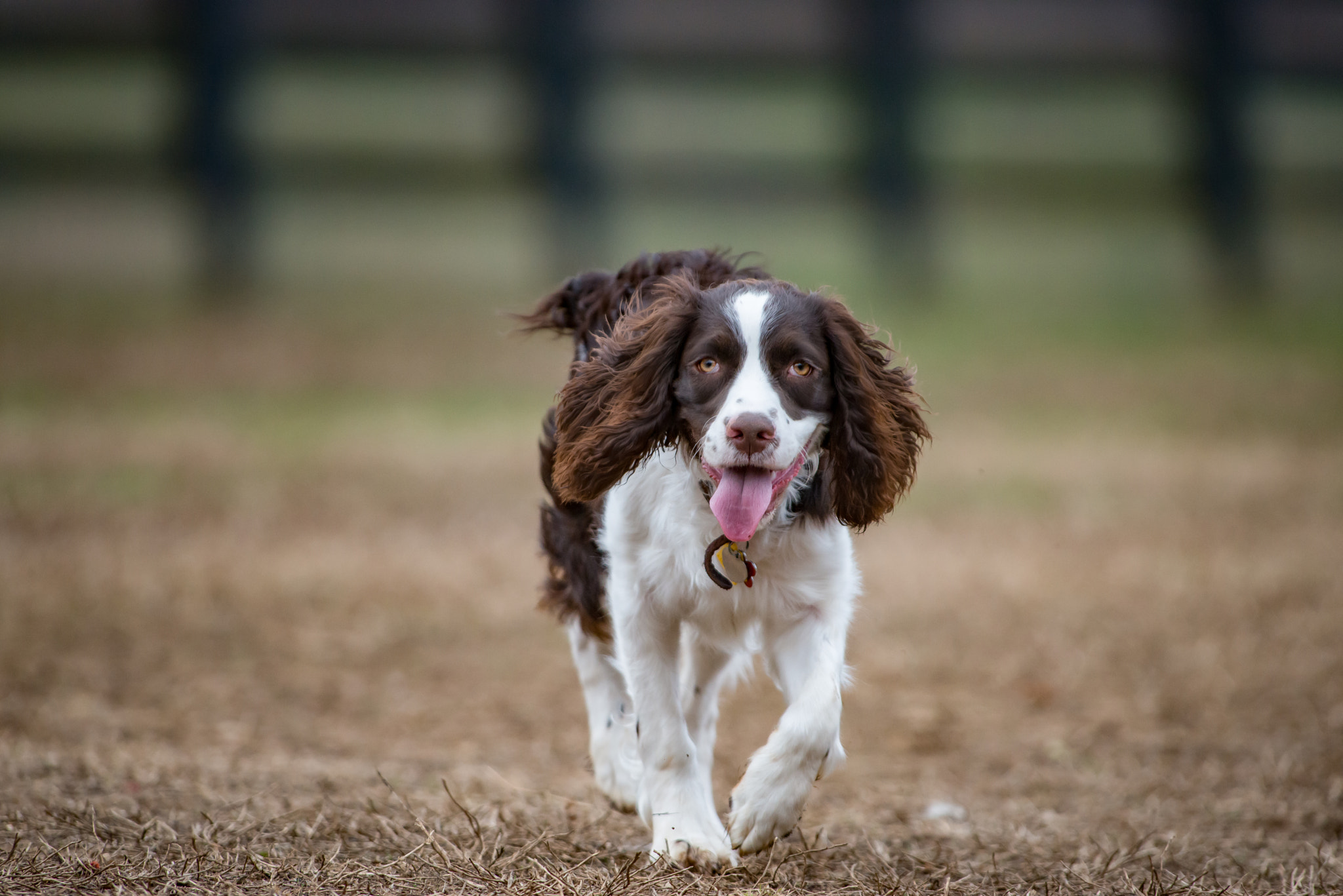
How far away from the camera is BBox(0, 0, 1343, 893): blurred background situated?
502 cm

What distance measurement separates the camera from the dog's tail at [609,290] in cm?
409

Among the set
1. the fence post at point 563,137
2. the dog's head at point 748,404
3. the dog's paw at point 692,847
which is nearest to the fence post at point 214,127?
the fence post at point 563,137

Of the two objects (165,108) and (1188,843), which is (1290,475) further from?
(165,108)

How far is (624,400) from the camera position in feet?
11.6

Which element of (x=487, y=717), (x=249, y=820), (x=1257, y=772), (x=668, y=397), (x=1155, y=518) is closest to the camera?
(x=668, y=397)

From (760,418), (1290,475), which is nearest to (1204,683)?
(760,418)

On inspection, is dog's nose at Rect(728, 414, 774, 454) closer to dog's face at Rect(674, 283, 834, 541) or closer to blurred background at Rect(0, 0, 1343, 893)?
dog's face at Rect(674, 283, 834, 541)

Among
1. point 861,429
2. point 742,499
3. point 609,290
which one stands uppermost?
point 609,290

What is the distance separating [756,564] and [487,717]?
110 inches

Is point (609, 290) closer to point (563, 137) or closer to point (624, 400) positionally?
point (624, 400)

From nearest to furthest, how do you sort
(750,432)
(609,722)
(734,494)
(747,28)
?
1. (750,432)
2. (734,494)
3. (609,722)
4. (747,28)

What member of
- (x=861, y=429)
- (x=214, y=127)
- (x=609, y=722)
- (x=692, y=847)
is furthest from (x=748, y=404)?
(x=214, y=127)

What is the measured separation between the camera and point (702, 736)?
13.8ft

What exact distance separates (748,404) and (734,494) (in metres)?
0.22
